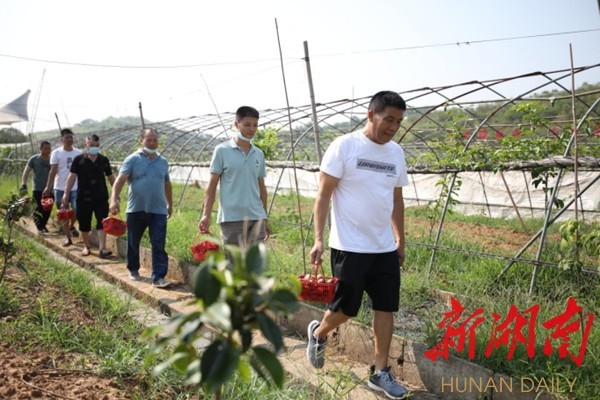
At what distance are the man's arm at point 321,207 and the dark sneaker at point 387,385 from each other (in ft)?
2.39

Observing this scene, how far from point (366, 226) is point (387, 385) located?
2.90 feet

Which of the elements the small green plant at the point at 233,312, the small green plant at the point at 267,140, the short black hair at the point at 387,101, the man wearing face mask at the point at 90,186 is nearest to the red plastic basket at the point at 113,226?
the man wearing face mask at the point at 90,186

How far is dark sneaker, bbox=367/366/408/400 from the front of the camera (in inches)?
110

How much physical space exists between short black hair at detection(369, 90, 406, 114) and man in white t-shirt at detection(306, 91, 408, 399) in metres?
0.01

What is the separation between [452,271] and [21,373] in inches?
148

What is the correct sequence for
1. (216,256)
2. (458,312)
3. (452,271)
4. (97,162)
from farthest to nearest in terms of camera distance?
1. (97,162)
2. (452,271)
3. (458,312)
4. (216,256)

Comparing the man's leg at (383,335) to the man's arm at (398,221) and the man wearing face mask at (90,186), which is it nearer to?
the man's arm at (398,221)

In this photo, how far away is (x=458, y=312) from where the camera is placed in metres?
3.03

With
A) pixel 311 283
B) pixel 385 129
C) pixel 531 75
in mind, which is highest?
pixel 531 75

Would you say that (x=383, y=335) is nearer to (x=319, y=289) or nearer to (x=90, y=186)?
(x=319, y=289)

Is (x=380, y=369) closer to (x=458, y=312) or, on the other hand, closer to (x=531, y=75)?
(x=458, y=312)

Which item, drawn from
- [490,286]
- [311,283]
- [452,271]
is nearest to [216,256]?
[311,283]

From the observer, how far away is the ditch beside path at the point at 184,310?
2.91 m

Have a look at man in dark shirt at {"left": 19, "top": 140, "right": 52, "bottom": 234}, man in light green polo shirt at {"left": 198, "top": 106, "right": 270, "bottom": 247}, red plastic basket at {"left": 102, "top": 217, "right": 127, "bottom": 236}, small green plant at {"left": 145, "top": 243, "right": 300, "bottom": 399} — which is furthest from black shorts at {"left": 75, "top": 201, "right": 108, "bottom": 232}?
small green plant at {"left": 145, "top": 243, "right": 300, "bottom": 399}
